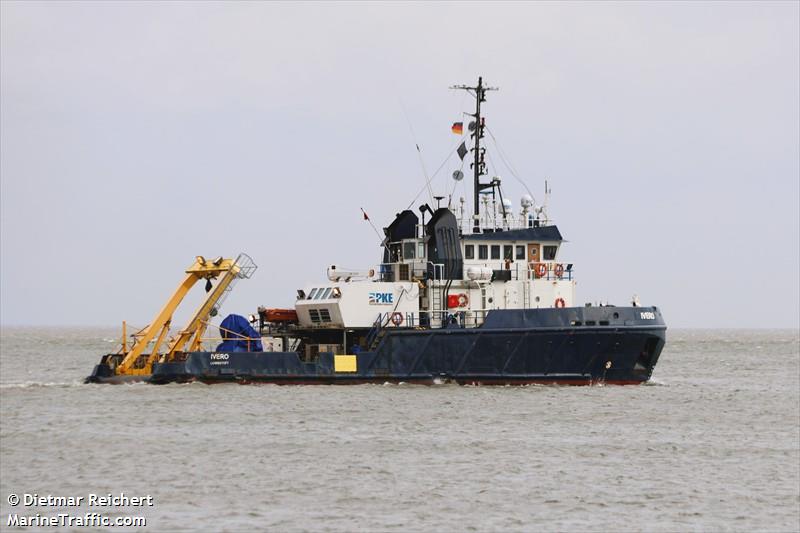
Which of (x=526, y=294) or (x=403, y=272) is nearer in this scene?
(x=526, y=294)

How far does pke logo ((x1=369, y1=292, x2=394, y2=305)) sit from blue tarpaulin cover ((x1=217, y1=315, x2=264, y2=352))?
4483mm

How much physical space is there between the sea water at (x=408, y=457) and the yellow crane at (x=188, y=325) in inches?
35.9

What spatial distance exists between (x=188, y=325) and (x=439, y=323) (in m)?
8.41

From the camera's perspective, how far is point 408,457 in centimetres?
2544

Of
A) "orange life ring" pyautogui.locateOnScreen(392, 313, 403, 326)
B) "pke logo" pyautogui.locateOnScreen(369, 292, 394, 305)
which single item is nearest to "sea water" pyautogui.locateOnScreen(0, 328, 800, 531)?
"orange life ring" pyautogui.locateOnScreen(392, 313, 403, 326)

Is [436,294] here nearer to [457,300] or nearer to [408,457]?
[457,300]

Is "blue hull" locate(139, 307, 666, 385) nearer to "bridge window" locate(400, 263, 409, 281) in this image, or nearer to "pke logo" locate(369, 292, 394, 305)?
"pke logo" locate(369, 292, 394, 305)

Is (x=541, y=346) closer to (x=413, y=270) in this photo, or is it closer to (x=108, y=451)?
(x=413, y=270)

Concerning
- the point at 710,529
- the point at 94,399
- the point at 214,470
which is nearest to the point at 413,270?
the point at 94,399

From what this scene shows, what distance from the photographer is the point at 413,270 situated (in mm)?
39688

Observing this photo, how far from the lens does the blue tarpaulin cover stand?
4038cm

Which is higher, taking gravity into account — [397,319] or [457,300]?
[457,300]

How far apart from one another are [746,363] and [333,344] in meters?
37.5

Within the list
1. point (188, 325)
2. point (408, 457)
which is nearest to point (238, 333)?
point (188, 325)
